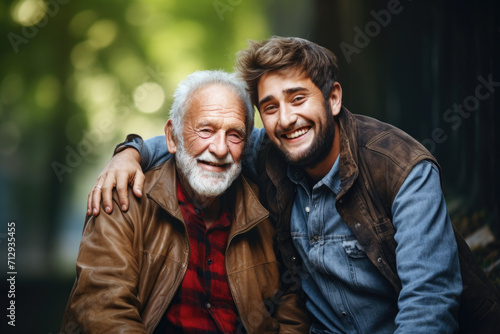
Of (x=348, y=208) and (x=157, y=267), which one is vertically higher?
(x=348, y=208)

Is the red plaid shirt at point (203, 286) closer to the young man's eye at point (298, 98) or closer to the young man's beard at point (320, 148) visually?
the young man's beard at point (320, 148)

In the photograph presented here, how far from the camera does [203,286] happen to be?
7.05 feet

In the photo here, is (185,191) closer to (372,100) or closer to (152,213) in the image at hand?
(152,213)

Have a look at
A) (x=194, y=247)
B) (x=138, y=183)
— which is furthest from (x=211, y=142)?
(x=194, y=247)

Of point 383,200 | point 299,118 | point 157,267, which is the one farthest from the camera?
point 299,118

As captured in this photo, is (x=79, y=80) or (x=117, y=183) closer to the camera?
(x=117, y=183)

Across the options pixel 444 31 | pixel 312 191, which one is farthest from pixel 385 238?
pixel 444 31

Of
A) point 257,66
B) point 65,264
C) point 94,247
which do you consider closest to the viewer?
point 94,247

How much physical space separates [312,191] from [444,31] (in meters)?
3.37

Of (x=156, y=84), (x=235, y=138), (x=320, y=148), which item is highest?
(x=156, y=84)

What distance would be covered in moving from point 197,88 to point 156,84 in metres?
4.02

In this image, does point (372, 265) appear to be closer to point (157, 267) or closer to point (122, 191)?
point (157, 267)

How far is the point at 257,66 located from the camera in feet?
7.52

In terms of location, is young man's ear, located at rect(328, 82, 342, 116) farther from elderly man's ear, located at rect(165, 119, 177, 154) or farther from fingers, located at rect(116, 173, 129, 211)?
fingers, located at rect(116, 173, 129, 211)
